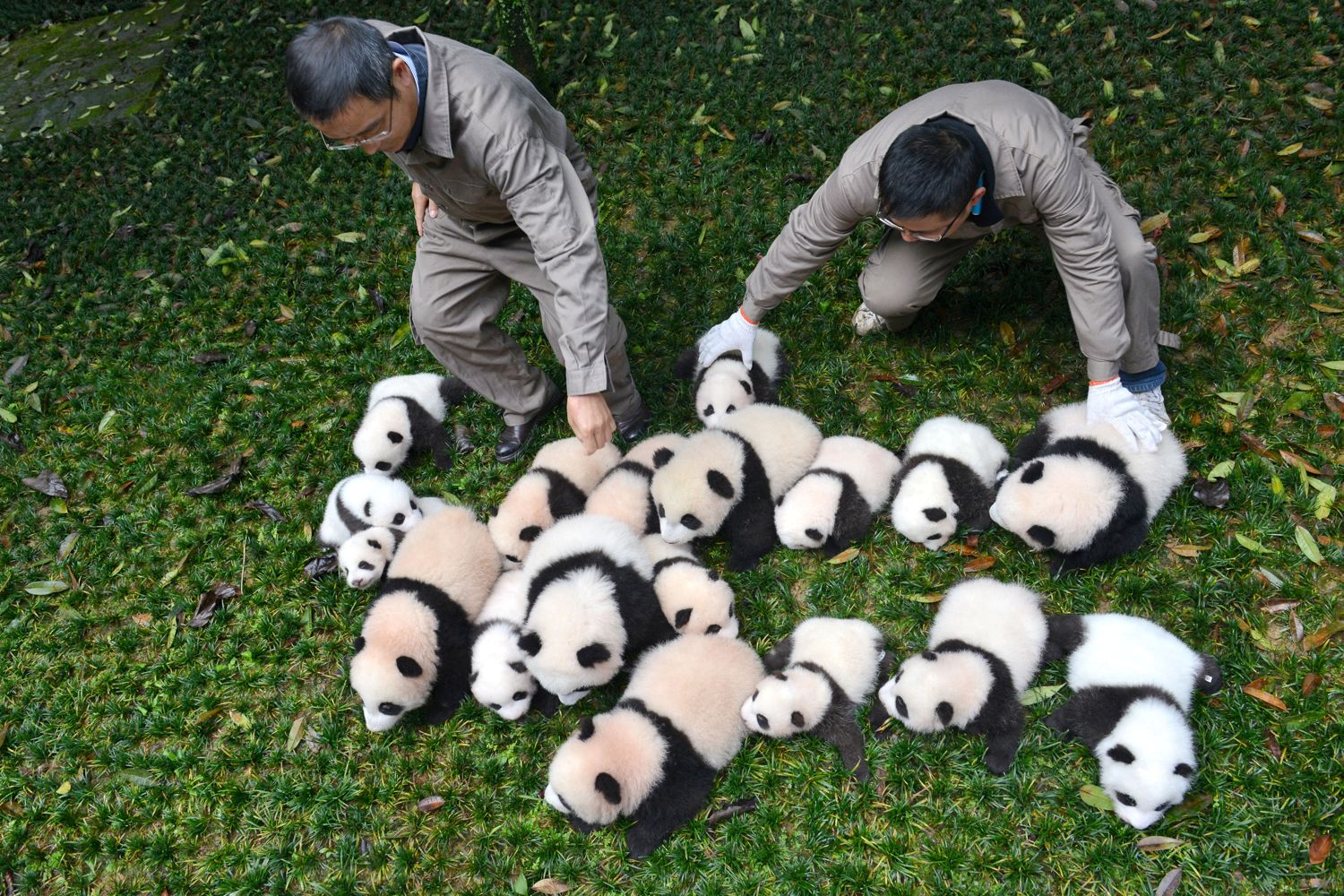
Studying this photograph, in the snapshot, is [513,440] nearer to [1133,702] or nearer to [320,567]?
[320,567]

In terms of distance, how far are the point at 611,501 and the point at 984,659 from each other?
73.2 inches

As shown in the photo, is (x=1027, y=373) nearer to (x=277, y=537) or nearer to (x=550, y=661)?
(x=550, y=661)

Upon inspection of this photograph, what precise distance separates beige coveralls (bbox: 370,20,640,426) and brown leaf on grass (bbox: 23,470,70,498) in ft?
9.32

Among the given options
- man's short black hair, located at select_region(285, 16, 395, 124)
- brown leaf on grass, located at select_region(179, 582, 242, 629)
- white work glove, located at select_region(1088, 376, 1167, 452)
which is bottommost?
brown leaf on grass, located at select_region(179, 582, 242, 629)

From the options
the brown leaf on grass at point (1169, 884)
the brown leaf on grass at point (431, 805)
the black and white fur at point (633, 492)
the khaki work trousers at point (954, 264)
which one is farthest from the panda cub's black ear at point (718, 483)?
the brown leaf on grass at point (1169, 884)

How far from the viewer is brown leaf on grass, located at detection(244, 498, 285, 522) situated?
475cm

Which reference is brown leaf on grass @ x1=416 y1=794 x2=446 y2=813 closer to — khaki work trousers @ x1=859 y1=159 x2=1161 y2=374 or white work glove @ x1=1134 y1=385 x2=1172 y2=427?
khaki work trousers @ x1=859 y1=159 x2=1161 y2=374

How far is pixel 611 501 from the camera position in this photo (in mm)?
4195

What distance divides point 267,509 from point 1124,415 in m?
4.56

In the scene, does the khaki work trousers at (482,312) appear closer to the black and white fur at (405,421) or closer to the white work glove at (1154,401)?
the black and white fur at (405,421)

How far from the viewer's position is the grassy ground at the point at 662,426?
11.1ft

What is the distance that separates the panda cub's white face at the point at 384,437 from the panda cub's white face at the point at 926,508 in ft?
8.94

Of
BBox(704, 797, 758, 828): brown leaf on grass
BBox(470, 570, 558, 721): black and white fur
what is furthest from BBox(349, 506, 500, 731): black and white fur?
BBox(704, 797, 758, 828): brown leaf on grass

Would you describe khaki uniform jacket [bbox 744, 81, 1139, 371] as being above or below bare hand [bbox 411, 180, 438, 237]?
above
